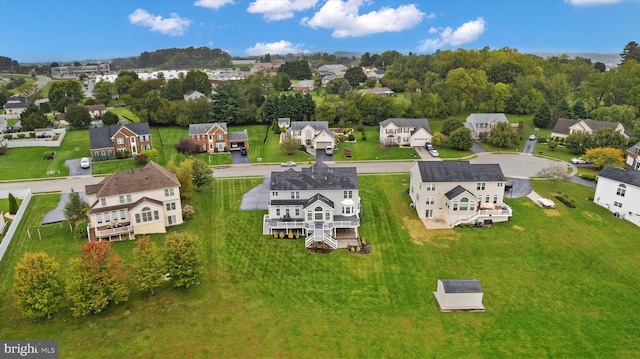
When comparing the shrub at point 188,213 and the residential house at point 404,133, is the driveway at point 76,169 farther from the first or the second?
the residential house at point 404,133

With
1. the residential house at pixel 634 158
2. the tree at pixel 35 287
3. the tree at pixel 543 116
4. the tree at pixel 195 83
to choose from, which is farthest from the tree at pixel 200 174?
the tree at pixel 195 83

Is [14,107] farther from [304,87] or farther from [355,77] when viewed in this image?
[355,77]

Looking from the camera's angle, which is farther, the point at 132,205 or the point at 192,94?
the point at 192,94

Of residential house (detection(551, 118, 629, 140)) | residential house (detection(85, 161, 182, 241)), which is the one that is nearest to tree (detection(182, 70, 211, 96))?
residential house (detection(85, 161, 182, 241))

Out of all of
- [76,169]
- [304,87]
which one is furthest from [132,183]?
[304,87]

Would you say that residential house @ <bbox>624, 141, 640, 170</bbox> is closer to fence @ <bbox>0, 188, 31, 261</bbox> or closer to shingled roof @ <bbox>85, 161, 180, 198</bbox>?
shingled roof @ <bbox>85, 161, 180, 198</bbox>

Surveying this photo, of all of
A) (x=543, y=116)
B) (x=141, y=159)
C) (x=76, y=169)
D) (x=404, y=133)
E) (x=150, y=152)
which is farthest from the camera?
(x=543, y=116)

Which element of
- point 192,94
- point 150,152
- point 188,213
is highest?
point 192,94
